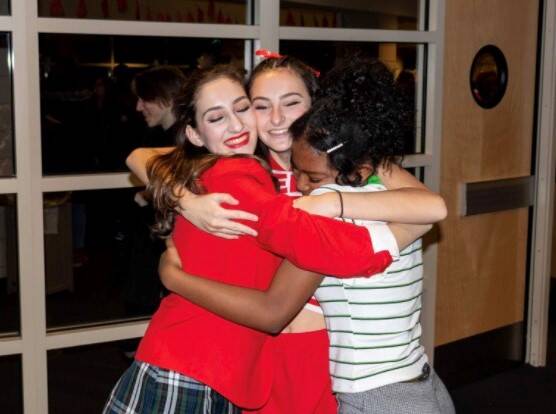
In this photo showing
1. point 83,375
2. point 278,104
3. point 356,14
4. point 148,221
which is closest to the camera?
point 278,104

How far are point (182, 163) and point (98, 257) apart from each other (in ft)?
4.89

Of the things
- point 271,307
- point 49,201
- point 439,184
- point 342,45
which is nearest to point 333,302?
point 271,307

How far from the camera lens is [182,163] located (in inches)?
70.6

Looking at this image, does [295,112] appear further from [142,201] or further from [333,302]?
[142,201]

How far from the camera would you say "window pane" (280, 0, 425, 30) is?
3.46 meters

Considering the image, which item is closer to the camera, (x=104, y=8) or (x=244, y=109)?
(x=244, y=109)

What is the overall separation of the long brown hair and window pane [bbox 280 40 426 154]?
161cm

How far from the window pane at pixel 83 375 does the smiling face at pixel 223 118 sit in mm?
1541

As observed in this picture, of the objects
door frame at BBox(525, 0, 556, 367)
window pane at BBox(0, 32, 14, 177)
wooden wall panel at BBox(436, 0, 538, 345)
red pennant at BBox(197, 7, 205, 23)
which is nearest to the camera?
window pane at BBox(0, 32, 14, 177)

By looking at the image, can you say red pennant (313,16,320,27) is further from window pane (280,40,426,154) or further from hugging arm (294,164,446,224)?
hugging arm (294,164,446,224)

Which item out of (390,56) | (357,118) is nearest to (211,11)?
(390,56)

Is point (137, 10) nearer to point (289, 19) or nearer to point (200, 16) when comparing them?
point (200, 16)

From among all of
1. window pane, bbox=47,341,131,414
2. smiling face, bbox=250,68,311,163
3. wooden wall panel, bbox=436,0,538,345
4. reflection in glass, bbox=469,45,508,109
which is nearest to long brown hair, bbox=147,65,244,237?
smiling face, bbox=250,68,311,163

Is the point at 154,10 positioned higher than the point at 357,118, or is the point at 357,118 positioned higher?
the point at 154,10
